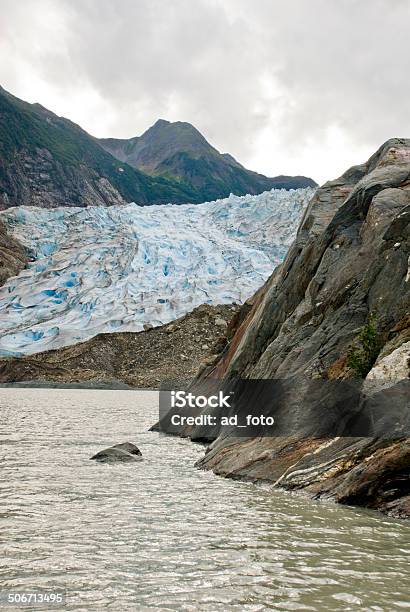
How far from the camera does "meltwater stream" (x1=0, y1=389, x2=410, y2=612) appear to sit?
6742mm

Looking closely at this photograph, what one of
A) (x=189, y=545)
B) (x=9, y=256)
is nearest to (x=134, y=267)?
(x=9, y=256)

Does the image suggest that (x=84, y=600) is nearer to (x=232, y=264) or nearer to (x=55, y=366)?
(x=55, y=366)

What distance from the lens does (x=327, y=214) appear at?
23750 millimetres

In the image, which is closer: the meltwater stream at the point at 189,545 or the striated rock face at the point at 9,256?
the meltwater stream at the point at 189,545

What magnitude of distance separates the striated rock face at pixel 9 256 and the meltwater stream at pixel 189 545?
9739cm

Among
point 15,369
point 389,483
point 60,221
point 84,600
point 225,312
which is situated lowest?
point 84,600

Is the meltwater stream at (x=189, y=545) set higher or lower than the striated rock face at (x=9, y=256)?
lower

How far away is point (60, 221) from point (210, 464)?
100976 mm

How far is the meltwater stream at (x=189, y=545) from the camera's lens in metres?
6.74

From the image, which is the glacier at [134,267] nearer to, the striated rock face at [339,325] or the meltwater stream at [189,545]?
the striated rock face at [339,325]

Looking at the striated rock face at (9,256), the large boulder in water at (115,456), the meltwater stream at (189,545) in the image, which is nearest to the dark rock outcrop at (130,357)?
the striated rock face at (9,256)

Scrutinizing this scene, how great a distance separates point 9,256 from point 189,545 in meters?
109

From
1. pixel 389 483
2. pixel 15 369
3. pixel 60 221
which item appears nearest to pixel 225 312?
pixel 15 369

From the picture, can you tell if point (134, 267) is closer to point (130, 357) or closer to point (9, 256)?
point (130, 357)
